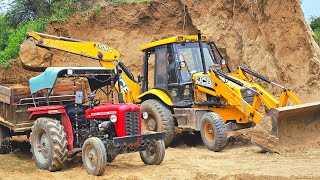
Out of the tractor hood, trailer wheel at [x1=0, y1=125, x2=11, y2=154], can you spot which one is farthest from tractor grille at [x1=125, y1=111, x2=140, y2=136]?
trailer wheel at [x1=0, y1=125, x2=11, y2=154]

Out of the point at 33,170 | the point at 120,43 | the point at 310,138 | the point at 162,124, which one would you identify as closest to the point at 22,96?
the point at 33,170

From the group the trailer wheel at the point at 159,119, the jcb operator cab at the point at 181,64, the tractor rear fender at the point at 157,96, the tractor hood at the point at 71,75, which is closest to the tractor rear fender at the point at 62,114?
the tractor hood at the point at 71,75

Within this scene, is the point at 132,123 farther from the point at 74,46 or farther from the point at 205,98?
the point at 74,46

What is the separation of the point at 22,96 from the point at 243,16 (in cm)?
855

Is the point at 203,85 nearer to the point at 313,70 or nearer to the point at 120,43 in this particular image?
the point at 313,70

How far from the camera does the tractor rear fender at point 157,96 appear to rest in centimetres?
1218

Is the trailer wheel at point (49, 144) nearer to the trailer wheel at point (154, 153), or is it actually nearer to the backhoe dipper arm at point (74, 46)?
the trailer wheel at point (154, 153)

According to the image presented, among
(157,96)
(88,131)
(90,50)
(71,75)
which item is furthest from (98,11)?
(88,131)

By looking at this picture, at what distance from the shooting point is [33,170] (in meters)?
9.23

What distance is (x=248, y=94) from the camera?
1107 centimetres

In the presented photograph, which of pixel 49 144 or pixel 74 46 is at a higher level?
pixel 74 46

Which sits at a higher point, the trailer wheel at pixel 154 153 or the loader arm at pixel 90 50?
the loader arm at pixel 90 50

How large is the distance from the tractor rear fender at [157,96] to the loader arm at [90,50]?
1.16 ft

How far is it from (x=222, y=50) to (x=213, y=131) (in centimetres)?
588
